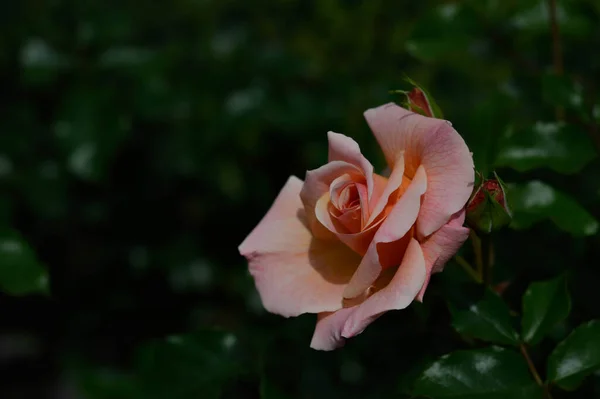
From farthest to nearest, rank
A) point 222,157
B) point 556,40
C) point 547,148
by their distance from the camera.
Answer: point 222,157 → point 556,40 → point 547,148

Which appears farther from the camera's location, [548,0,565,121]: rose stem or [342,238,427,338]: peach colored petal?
[548,0,565,121]: rose stem

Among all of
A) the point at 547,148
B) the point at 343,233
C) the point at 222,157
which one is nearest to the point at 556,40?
the point at 547,148

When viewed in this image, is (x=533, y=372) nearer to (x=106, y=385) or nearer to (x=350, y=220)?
(x=350, y=220)

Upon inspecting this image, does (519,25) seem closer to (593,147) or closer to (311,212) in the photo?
(593,147)

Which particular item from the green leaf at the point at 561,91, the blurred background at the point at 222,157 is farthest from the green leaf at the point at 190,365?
the green leaf at the point at 561,91

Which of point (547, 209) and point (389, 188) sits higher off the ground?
point (389, 188)

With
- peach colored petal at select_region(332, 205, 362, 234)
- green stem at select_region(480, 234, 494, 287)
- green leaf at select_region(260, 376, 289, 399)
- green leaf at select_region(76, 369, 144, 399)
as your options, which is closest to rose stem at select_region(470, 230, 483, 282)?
green stem at select_region(480, 234, 494, 287)

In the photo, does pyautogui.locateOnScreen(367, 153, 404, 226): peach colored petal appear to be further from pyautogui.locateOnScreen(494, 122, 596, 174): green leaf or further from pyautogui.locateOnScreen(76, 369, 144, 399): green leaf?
pyautogui.locateOnScreen(76, 369, 144, 399): green leaf
